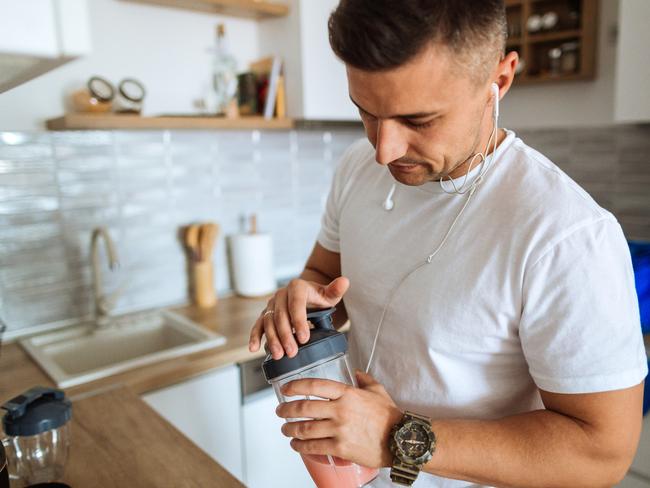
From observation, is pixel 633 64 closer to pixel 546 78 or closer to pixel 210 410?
pixel 546 78

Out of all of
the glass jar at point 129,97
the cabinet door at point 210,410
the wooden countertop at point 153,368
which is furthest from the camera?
the glass jar at point 129,97

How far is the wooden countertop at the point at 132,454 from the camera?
0.91 m

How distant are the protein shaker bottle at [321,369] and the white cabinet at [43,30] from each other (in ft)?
1.45

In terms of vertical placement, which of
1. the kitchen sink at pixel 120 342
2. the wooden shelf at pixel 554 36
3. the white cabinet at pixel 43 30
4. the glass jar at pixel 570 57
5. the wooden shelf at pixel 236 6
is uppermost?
the wooden shelf at pixel 236 6

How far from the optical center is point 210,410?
1585 millimetres

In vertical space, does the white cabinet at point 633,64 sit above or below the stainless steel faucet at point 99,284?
above

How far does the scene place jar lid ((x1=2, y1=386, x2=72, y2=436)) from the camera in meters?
0.80

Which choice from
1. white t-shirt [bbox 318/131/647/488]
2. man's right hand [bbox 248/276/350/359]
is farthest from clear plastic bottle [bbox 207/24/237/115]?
man's right hand [bbox 248/276/350/359]

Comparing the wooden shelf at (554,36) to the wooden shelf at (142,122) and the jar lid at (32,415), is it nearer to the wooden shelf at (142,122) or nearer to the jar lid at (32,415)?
the wooden shelf at (142,122)

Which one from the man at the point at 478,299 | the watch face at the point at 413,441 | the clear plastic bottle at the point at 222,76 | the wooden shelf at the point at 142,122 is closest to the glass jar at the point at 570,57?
the wooden shelf at the point at 142,122

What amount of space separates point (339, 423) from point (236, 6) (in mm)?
1587

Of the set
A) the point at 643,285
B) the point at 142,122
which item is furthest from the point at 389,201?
the point at 643,285

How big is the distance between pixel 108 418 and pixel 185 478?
32cm

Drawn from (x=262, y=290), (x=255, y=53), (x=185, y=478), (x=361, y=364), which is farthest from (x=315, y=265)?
(x=255, y=53)
